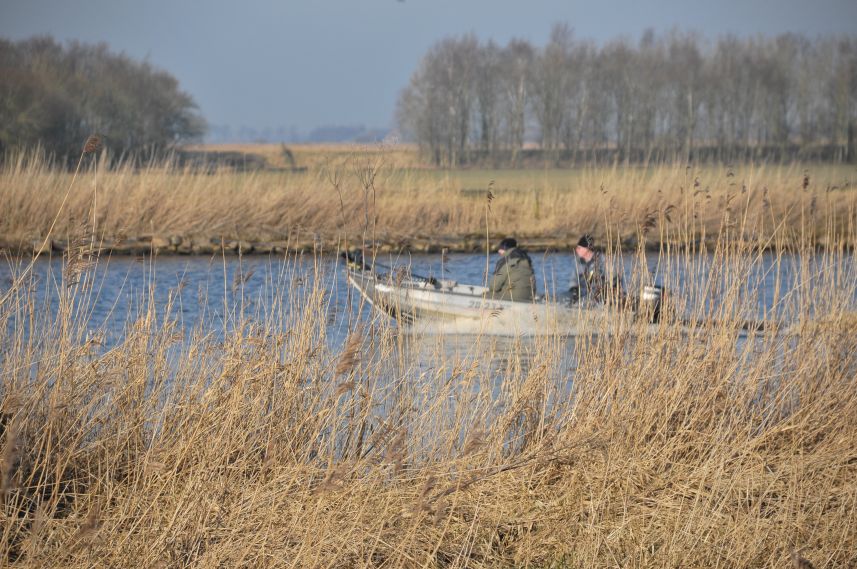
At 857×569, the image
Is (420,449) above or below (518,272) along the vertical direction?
below

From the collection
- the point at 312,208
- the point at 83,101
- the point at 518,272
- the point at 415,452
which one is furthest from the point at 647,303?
the point at 83,101

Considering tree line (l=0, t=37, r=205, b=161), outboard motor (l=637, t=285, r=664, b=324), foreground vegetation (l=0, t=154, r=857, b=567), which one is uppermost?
tree line (l=0, t=37, r=205, b=161)

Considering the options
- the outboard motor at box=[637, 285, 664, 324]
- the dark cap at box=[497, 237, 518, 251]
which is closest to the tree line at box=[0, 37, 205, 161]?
the dark cap at box=[497, 237, 518, 251]

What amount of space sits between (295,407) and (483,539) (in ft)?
3.52

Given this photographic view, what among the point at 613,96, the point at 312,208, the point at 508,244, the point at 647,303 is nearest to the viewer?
the point at 647,303

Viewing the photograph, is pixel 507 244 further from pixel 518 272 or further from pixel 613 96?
pixel 613 96

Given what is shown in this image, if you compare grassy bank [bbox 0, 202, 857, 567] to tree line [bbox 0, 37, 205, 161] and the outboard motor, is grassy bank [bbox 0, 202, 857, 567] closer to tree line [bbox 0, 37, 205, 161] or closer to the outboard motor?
the outboard motor

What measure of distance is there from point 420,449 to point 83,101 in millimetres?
43301

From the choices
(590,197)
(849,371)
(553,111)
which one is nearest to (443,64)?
(553,111)

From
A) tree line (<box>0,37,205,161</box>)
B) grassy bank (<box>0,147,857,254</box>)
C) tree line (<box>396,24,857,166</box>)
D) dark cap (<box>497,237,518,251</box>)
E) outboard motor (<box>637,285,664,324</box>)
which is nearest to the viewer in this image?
outboard motor (<box>637,285,664,324</box>)

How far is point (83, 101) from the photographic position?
4516 centimetres

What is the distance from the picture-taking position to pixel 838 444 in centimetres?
534

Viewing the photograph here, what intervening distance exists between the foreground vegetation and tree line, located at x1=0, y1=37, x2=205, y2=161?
26806 millimetres

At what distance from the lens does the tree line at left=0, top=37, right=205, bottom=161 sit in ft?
125
